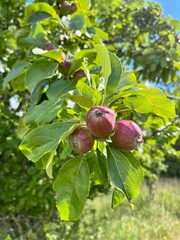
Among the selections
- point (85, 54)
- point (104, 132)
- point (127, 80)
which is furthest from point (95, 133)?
point (85, 54)

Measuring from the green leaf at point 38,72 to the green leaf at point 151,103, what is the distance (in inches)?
11.5

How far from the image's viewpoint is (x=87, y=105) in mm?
730

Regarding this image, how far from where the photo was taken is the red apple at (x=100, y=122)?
2.12 feet

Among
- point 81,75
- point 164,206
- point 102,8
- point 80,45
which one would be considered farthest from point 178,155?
point 164,206

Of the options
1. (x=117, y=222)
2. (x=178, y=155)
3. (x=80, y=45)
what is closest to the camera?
(x=80, y=45)

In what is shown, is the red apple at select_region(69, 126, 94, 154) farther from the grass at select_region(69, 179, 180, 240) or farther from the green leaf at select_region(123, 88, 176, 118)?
the grass at select_region(69, 179, 180, 240)

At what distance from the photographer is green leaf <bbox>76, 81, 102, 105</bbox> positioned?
74cm

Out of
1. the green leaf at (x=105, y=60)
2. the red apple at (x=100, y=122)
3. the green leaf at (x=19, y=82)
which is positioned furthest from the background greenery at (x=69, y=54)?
the red apple at (x=100, y=122)

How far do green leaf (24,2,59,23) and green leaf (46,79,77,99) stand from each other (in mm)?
349

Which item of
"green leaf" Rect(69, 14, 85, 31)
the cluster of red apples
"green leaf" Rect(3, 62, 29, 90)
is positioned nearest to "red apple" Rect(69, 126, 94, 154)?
the cluster of red apples

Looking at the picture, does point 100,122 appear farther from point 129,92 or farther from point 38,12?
point 38,12

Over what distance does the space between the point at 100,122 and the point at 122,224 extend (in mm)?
5073

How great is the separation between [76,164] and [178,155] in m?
2.56

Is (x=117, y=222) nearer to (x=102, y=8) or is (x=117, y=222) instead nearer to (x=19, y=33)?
(x=102, y=8)
